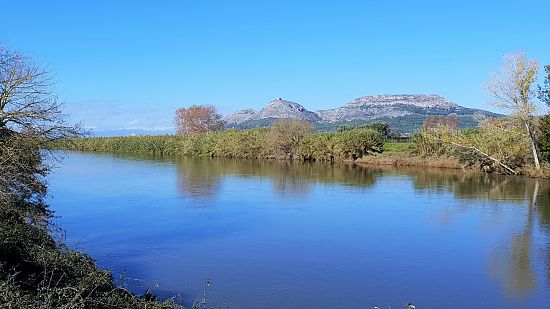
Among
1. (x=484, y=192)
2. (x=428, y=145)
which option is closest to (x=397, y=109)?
(x=428, y=145)

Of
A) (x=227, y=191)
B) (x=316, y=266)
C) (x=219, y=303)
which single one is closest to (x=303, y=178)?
(x=227, y=191)

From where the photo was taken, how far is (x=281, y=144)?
159ft

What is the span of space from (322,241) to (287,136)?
34.7 metres

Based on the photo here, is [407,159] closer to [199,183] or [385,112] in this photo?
[199,183]

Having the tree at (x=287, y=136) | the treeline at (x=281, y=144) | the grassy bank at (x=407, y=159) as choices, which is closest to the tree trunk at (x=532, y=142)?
the grassy bank at (x=407, y=159)

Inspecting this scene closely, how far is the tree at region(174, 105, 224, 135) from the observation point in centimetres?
8481

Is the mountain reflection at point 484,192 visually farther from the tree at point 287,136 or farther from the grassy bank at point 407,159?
the tree at point 287,136

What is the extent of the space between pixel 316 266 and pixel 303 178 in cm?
1905

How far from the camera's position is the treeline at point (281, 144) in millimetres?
44438

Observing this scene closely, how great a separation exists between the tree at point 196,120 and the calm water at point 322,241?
→ 58.7 m

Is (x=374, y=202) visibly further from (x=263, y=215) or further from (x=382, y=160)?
(x=382, y=160)

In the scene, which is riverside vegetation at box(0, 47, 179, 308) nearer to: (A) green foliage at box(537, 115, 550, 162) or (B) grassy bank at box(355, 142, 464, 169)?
(A) green foliage at box(537, 115, 550, 162)

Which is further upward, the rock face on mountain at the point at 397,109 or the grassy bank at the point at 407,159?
the rock face on mountain at the point at 397,109

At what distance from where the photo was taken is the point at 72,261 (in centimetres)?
795
